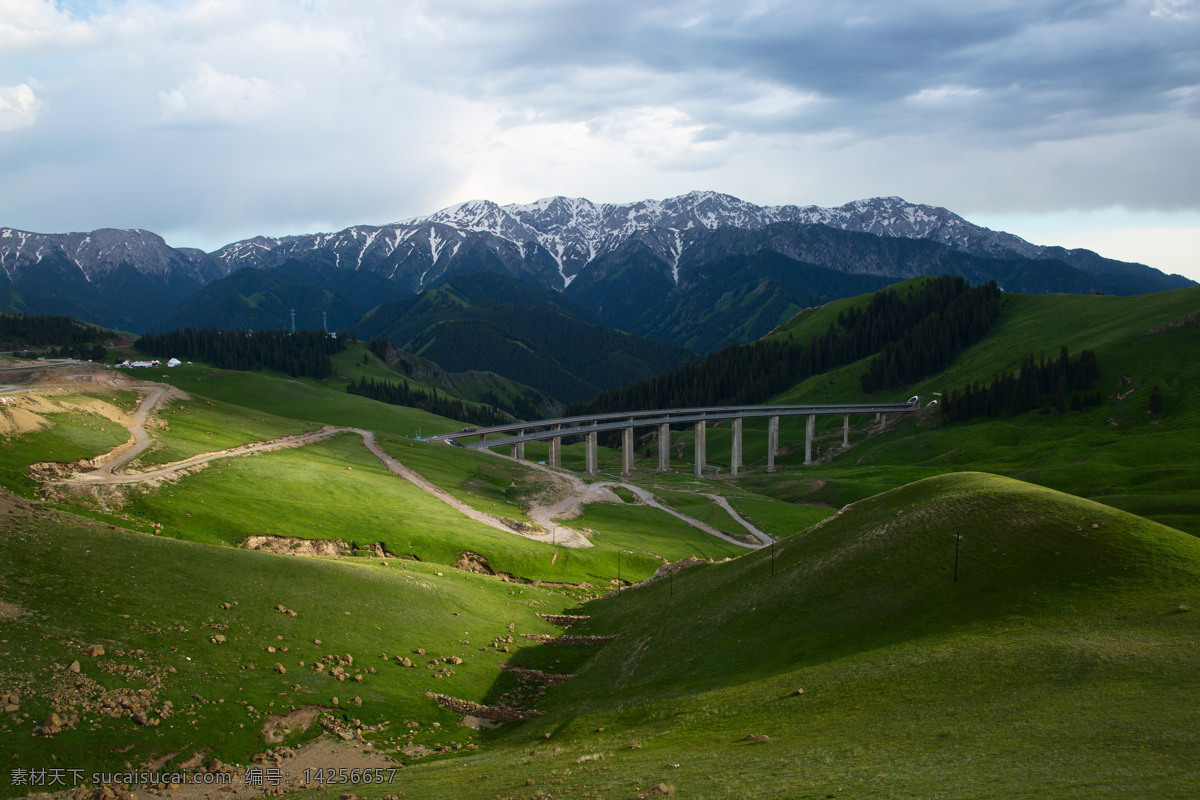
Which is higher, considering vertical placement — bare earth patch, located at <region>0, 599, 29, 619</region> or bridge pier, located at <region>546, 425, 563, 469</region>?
bare earth patch, located at <region>0, 599, 29, 619</region>

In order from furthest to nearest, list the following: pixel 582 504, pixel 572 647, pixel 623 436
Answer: pixel 623 436 < pixel 582 504 < pixel 572 647

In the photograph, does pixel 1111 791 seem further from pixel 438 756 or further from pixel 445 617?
pixel 445 617

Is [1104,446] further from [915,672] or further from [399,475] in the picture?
[915,672]

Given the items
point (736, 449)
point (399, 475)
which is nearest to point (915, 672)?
point (399, 475)

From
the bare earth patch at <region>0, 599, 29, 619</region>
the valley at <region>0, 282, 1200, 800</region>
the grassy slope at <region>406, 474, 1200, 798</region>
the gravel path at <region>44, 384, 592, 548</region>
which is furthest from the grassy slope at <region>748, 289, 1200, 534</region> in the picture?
the bare earth patch at <region>0, 599, 29, 619</region>

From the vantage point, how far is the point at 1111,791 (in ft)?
61.9

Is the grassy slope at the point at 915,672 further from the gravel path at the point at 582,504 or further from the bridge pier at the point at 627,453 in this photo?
the bridge pier at the point at 627,453

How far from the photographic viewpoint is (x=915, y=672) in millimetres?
30406

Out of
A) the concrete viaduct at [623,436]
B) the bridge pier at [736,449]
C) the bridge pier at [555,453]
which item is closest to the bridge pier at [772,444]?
the concrete viaduct at [623,436]

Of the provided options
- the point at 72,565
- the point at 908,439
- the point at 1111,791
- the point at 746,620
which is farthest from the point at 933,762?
the point at 908,439

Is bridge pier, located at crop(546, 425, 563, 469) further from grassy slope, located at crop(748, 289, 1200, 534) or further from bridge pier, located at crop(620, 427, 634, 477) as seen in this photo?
grassy slope, located at crop(748, 289, 1200, 534)

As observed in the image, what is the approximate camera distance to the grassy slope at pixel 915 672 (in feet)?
73.0

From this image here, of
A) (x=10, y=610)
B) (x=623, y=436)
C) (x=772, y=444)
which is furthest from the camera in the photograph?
(x=772, y=444)

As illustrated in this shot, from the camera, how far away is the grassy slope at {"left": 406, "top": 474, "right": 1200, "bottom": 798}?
73.0 feet
